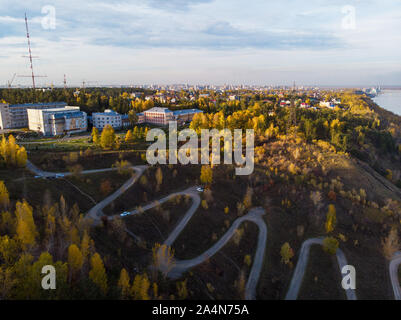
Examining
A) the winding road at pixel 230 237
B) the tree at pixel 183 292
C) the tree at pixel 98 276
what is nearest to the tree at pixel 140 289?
the tree at pixel 98 276

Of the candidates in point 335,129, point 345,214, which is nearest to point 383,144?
point 335,129

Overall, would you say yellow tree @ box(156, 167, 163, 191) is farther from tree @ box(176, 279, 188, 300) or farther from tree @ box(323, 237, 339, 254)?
tree @ box(323, 237, 339, 254)

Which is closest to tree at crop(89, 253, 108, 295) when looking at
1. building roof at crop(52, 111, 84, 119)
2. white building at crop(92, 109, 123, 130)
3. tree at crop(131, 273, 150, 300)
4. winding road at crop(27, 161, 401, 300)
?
tree at crop(131, 273, 150, 300)

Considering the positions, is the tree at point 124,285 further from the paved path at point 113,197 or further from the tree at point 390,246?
the tree at point 390,246

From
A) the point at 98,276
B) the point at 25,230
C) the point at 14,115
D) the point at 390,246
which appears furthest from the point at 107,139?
the point at 390,246

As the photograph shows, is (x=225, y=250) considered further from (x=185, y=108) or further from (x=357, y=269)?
(x=185, y=108)

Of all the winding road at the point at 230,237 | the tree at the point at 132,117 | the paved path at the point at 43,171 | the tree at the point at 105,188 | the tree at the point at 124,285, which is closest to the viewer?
the tree at the point at 124,285
